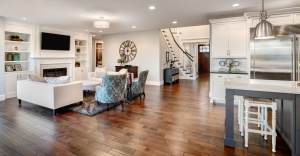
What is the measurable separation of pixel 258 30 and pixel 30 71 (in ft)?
24.3

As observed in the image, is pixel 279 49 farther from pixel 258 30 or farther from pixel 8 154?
pixel 8 154

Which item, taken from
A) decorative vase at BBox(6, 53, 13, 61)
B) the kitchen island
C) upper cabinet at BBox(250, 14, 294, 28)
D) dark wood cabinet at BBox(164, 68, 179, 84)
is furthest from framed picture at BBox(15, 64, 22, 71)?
upper cabinet at BBox(250, 14, 294, 28)

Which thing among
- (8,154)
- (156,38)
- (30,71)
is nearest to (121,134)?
(8,154)

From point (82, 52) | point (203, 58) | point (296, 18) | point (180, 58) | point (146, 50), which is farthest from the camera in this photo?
point (203, 58)

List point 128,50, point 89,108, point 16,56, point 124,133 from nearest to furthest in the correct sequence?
point 124,133
point 89,108
point 16,56
point 128,50

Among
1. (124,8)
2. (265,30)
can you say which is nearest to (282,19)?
(265,30)

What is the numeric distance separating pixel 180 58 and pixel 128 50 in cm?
383

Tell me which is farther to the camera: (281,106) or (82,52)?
(82,52)

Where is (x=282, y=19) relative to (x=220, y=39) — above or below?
above

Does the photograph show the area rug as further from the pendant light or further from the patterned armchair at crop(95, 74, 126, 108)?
the pendant light

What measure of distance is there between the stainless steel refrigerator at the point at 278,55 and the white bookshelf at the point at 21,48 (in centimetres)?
771

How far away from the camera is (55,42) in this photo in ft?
24.0

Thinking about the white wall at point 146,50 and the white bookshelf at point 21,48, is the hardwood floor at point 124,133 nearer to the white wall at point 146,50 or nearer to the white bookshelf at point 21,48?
the white bookshelf at point 21,48

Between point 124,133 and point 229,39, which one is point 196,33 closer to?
point 229,39
